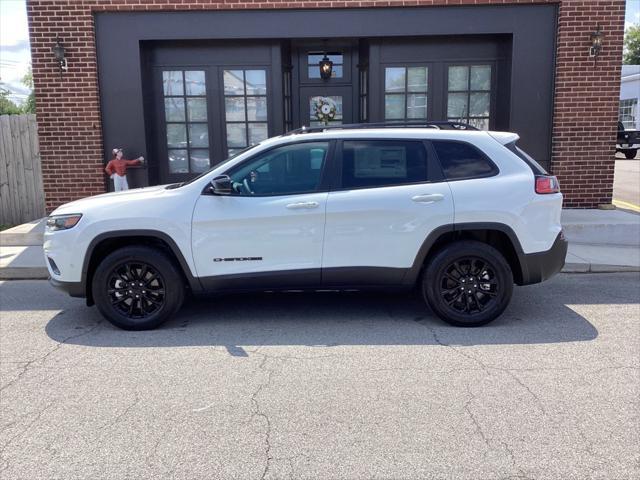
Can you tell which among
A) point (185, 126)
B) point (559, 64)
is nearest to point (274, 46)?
point (185, 126)

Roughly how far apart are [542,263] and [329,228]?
6.61ft

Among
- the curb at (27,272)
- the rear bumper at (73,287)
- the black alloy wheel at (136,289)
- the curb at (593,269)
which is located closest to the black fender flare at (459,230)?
the black alloy wheel at (136,289)

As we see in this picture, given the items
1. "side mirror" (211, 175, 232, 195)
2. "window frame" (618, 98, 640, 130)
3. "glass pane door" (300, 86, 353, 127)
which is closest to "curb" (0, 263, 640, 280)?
"side mirror" (211, 175, 232, 195)

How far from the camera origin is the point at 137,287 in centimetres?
530

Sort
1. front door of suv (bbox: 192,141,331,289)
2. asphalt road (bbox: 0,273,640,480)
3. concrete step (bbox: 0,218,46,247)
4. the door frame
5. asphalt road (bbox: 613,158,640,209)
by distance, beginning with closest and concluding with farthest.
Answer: asphalt road (bbox: 0,273,640,480) < front door of suv (bbox: 192,141,331,289) < concrete step (bbox: 0,218,46,247) < the door frame < asphalt road (bbox: 613,158,640,209)

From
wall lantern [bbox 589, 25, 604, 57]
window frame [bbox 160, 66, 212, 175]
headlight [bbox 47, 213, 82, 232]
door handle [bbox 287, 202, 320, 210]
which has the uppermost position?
wall lantern [bbox 589, 25, 604, 57]

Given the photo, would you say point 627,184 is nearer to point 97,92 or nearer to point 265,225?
point 97,92

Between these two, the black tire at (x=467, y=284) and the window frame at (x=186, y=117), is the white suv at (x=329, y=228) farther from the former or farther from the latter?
the window frame at (x=186, y=117)

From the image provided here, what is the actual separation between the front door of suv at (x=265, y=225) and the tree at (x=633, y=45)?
61104 mm

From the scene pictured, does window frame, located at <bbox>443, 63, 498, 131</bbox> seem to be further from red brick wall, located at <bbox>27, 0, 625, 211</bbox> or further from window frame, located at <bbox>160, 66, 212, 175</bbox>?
window frame, located at <bbox>160, 66, 212, 175</bbox>

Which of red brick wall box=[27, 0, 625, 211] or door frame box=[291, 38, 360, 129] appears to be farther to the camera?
door frame box=[291, 38, 360, 129]

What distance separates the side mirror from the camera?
5.12 meters

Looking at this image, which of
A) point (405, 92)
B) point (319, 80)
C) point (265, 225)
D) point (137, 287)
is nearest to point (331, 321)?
point (265, 225)

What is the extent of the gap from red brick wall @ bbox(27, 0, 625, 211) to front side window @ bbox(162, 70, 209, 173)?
120 cm
